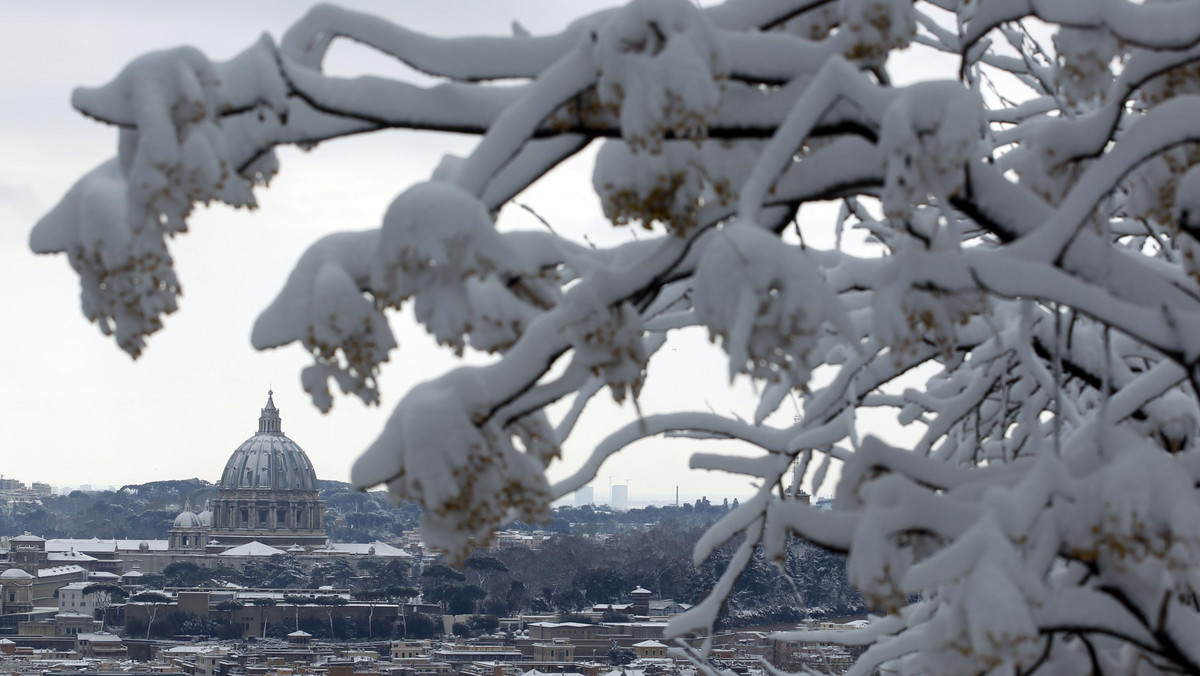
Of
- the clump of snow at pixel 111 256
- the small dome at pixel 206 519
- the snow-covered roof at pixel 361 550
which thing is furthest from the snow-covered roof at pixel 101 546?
the clump of snow at pixel 111 256

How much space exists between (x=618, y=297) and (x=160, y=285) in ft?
2.76

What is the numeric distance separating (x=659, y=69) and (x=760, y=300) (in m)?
0.42

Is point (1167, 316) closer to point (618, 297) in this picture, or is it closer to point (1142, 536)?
point (1142, 536)

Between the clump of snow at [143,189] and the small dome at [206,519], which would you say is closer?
the clump of snow at [143,189]

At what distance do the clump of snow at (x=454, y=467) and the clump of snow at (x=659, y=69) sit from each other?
584mm

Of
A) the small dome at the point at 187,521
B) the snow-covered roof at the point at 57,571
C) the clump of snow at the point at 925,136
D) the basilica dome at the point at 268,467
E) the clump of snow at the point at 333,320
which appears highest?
the basilica dome at the point at 268,467

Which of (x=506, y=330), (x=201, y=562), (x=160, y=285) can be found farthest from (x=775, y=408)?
(x=201, y=562)

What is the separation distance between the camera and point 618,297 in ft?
9.09

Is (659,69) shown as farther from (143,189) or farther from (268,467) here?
(268,467)

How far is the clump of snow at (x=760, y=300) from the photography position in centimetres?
244

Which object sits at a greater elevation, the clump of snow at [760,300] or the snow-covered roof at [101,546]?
the snow-covered roof at [101,546]

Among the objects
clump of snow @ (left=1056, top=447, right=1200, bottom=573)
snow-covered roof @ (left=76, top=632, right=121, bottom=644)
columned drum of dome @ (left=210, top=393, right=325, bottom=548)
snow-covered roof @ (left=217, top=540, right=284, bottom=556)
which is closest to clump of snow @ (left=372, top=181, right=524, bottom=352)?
clump of snow @ (left=1056, top=447, right=1200, bottom=573)

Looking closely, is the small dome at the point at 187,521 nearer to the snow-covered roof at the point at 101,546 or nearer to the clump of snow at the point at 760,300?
the snow-covered roof at the point at 101,546

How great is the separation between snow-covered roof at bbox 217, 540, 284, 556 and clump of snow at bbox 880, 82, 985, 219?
11674cm
